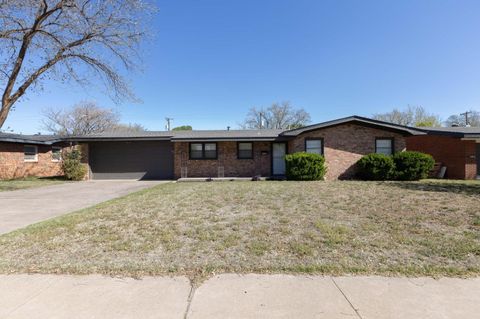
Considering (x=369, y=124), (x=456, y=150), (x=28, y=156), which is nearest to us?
(x=369, y=124)

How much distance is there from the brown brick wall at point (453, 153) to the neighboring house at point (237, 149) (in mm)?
77

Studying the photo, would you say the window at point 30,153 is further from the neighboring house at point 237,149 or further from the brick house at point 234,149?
the brick house at point 234,149

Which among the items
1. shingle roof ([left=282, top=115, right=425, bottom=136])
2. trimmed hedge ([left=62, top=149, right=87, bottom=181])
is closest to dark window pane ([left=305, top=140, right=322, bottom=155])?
shingle roof ([left=282, top=115, right=425, bottom=136])

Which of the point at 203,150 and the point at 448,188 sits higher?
the point at 203,150

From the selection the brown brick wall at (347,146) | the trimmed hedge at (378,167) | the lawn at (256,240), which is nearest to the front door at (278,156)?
the brown brick wall at (347,146)

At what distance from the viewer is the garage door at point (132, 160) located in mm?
16344

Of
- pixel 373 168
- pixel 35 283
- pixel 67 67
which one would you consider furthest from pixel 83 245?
pixel 373 168

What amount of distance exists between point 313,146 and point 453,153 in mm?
8228

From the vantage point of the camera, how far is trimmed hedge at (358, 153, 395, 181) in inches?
504

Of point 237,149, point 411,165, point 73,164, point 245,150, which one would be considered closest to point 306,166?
point 245,150

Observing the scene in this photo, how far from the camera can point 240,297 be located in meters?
2.70

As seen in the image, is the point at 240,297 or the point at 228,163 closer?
the point at 240,297

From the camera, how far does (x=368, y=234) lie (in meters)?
4.60

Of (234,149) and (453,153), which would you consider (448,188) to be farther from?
(234,149)
